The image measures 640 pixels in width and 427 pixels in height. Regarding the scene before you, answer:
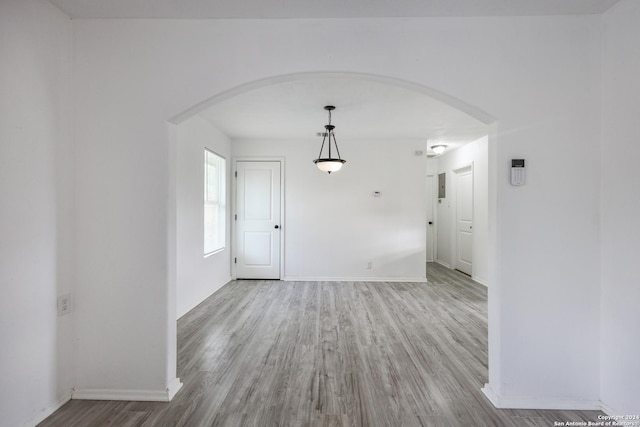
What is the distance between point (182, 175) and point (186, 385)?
227cm

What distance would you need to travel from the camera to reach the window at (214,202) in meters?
4.41

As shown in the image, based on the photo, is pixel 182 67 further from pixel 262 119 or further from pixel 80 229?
pixel 262 119

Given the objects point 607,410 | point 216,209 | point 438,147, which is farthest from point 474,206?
point 216,209

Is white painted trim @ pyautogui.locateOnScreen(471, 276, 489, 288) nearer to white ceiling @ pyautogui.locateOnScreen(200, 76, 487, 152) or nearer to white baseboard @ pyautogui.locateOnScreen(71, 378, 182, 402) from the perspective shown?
white ceiling @ pyautogui.locateOnScreen(200, 76, 487, 152)

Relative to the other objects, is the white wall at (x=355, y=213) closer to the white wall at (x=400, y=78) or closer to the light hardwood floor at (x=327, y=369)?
the light hardwood floor at (x=327, y=369)

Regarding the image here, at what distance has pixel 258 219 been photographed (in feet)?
17.3

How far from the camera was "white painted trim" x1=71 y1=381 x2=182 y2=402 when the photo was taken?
1975mm

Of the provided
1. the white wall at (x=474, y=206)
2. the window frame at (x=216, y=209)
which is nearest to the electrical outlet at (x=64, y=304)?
the window frame at (x=216, y=209)

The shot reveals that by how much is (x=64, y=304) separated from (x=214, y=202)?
2826 millimetres

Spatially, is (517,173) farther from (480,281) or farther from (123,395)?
(480,281)

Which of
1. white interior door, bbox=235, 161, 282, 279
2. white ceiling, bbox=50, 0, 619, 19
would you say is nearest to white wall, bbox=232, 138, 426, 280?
white interior door, bbox=235, 161, 282, 279

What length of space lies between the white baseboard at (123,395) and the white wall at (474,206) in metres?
4.02

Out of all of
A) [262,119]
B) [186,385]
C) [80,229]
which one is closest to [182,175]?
[262,119]

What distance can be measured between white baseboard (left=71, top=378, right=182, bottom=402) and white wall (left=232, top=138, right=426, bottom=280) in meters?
3.30
